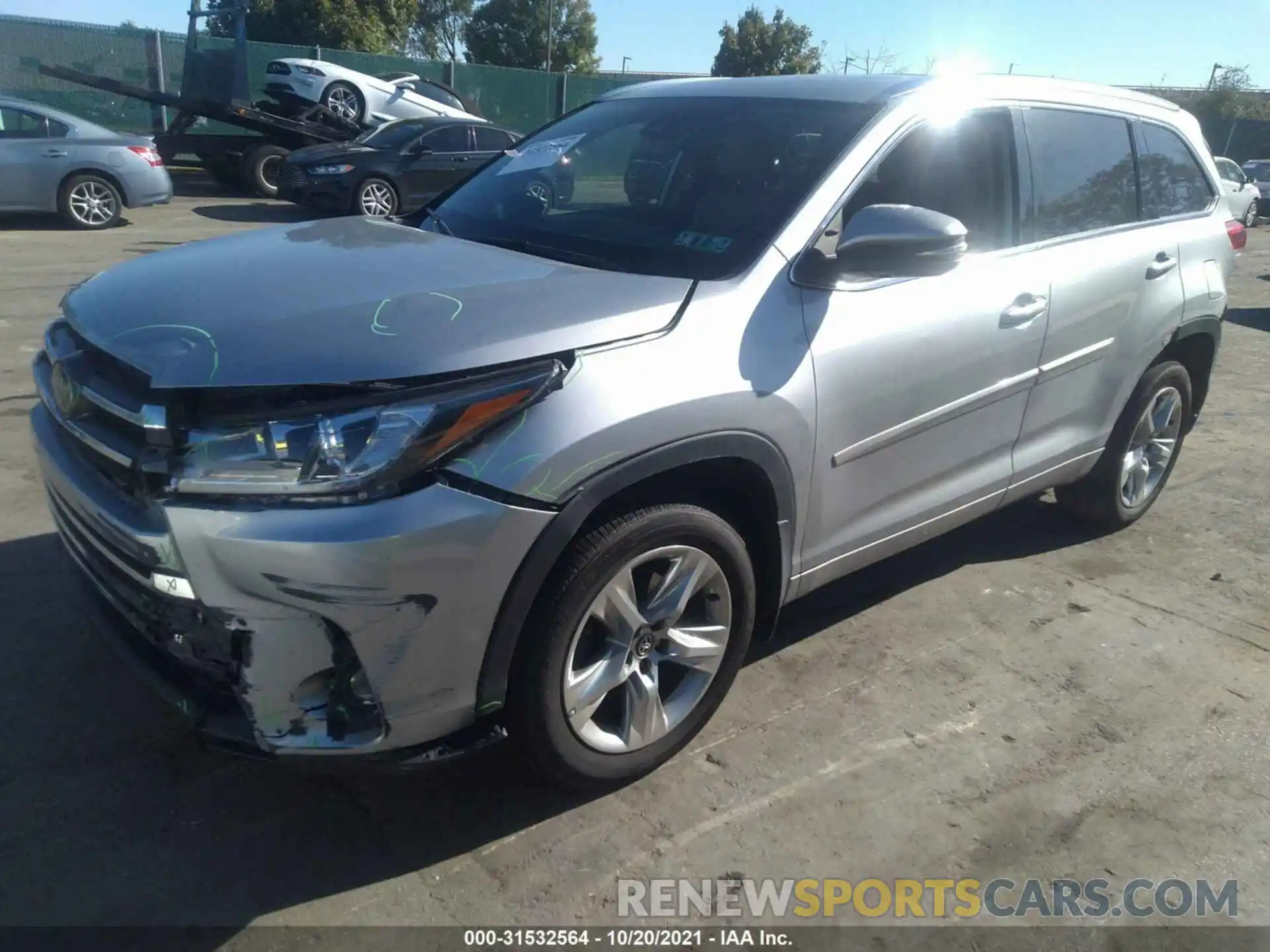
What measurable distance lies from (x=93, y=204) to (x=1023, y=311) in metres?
11.9

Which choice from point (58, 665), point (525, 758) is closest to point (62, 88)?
point (58, 665)

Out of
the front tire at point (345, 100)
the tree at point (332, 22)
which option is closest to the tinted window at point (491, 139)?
the front tire at point (345, 100)

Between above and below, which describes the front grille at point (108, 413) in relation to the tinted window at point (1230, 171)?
below

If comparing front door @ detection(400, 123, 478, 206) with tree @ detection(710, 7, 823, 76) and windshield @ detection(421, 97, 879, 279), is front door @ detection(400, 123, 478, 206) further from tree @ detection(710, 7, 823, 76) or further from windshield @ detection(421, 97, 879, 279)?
tree @ detection(710, 7, 823, 76)

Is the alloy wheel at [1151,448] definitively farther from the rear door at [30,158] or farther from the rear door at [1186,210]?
the rear door at [30,158]

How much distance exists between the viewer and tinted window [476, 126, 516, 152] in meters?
14.8

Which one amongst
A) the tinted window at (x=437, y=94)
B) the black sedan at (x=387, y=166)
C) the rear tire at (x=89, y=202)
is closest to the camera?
the rear tire at (x=89, y=202)

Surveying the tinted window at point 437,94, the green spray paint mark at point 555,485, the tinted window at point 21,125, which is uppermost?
the tinted window at point 437,94

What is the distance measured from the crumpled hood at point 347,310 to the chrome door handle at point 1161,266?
243cm

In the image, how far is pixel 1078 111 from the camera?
394 cm

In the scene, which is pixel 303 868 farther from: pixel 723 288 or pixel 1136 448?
pixel 1136 448

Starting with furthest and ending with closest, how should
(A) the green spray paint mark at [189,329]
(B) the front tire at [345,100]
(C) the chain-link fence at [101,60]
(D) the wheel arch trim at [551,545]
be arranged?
(C) the chain-link fence at [101,60], (B) the front tire at [345,100], (D) the wheel arch trim at [551,545], (A) the green spray paint mark at [189,329]

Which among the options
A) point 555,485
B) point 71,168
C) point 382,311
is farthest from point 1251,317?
point 71,168

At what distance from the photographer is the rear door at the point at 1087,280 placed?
3.69 meters
